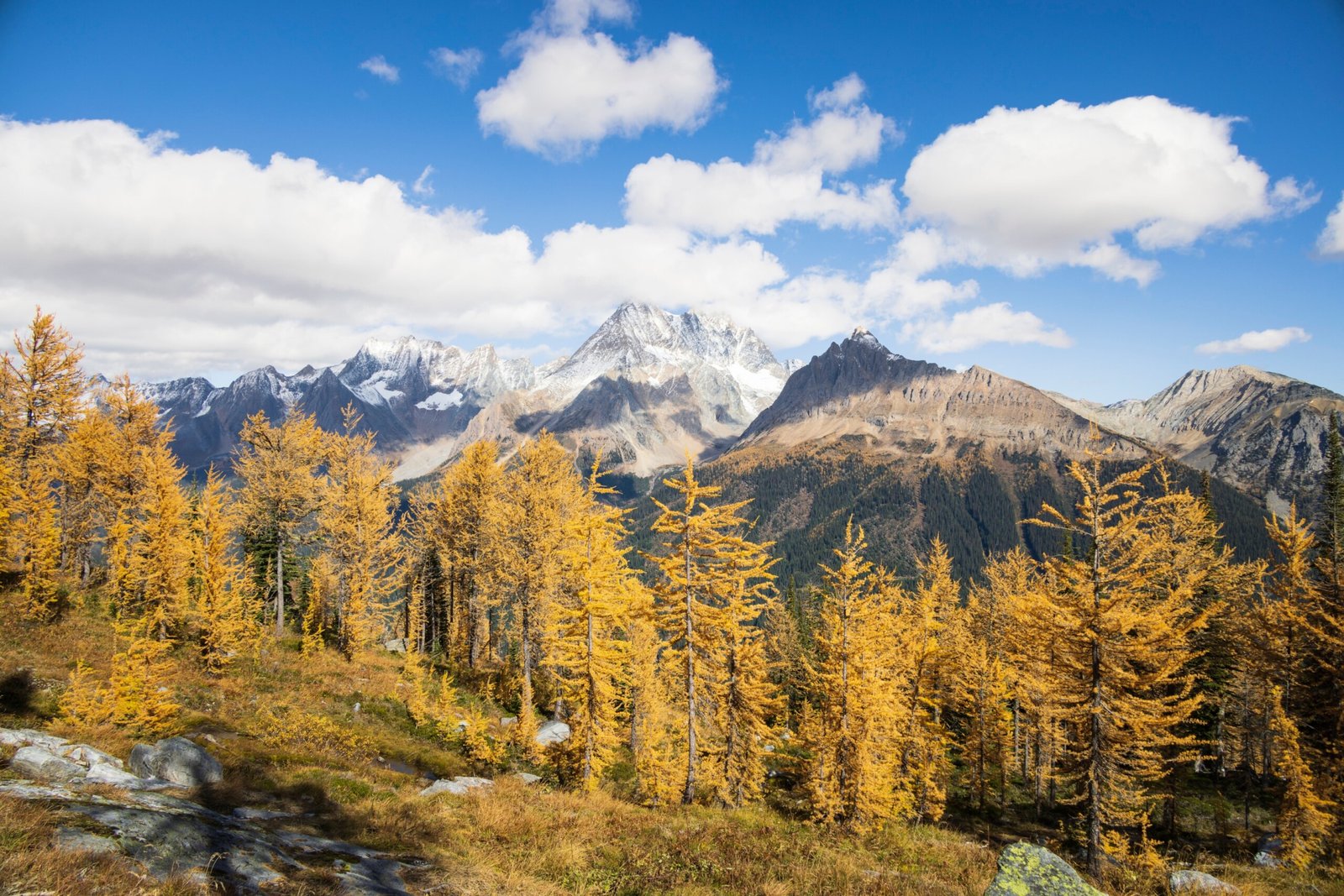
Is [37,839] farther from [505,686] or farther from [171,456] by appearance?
[171,456]

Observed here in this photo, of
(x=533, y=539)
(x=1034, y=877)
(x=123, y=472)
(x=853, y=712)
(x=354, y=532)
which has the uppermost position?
(x=123, y=472)

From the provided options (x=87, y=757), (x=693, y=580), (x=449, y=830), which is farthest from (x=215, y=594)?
(x=693, y=580)

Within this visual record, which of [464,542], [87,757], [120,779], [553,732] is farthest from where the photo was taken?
[464,542]

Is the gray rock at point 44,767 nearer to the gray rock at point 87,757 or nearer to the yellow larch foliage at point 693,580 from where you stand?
the gray rock at point 87,757

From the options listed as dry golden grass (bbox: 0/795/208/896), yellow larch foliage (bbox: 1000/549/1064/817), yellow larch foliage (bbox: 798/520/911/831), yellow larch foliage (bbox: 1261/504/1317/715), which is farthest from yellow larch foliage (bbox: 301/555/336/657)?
yellow larch foliage (bbox: 1261/504/1317/715)

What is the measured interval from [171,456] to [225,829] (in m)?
34.9

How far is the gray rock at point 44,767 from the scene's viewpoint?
1044 cm

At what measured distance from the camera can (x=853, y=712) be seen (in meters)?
23.6

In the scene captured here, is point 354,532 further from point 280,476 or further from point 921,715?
point 921,715

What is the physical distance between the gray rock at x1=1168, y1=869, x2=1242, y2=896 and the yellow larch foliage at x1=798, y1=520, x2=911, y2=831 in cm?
950

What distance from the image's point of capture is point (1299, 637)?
2633cm

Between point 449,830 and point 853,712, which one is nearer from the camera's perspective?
point 449,830

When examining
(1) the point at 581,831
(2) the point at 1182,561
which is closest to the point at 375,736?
(1) the point at 581,831

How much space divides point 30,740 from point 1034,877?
65.4 feet
